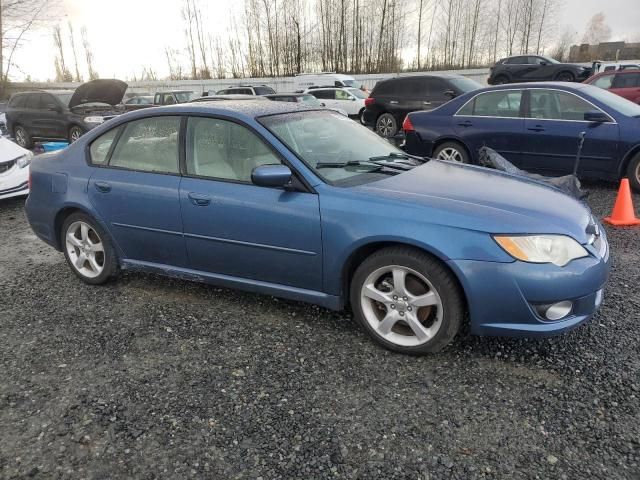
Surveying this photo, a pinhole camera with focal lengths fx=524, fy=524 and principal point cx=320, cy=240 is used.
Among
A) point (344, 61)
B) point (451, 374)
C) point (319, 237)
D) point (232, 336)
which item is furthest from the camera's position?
point (344, 61)

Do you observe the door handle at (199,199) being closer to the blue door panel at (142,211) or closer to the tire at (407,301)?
the blue door panel at (142,211)

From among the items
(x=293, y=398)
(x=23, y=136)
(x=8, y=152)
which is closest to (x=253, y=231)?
(x=293, y=398)

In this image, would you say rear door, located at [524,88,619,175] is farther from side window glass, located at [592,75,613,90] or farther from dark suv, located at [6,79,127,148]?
dark suv, located at [6,79,127,148]

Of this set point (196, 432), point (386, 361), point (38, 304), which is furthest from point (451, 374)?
point (38, 304)

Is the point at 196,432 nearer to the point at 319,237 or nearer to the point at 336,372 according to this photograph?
the point at 336,372

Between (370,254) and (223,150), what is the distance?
129 cm

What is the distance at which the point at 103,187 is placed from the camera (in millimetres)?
3996

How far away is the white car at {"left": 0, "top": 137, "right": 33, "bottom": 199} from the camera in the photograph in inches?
290

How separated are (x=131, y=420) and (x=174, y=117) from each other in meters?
2.16

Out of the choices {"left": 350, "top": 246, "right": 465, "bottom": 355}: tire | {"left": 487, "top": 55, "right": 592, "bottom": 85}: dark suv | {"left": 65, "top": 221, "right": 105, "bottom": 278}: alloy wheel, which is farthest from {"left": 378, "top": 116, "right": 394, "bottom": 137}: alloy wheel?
{"left": 487, "top": 55, "right": 592, "bottom": 85}: dark suv

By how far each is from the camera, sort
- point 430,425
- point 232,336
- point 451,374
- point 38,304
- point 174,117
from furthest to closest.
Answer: point 38,304
point 174,117
point 232,336
point 451,374
point 430,425

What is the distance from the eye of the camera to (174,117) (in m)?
3.82

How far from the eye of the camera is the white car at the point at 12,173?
7.38 m

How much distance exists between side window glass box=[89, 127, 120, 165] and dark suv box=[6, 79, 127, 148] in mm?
8510
